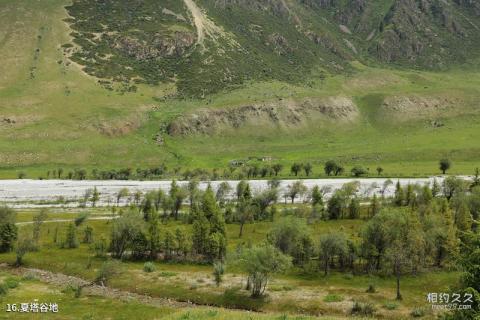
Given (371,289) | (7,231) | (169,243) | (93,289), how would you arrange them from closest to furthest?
1. (371,289)
2. (93,289)
3. (169,243)
4. (7,231)

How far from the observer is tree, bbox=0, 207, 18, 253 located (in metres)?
93.2

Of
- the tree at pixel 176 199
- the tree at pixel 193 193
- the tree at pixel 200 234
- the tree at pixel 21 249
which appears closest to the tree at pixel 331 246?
the tree at pixel 200 234

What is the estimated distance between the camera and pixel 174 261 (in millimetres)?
86375

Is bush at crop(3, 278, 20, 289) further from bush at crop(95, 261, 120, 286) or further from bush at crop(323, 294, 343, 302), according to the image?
bush at crop(323, 294, 343, 302)

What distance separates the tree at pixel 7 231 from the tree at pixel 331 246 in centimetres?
6662

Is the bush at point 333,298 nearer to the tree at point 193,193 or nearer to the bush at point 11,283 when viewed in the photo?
the bush at point 11,283

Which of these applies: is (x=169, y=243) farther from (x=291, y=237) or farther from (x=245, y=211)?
(x=245, y=211)

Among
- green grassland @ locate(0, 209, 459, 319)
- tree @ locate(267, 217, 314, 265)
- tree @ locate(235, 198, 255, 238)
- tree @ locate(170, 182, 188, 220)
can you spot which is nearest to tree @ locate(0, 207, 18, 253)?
green grassland @ locate(0, 209, 459, 319)

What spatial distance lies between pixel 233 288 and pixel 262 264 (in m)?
8.16

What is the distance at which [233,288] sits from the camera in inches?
2734

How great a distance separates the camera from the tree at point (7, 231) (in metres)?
93.2

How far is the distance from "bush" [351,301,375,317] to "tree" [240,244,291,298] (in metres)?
11.3

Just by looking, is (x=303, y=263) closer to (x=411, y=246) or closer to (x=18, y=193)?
(x=411, y=246)

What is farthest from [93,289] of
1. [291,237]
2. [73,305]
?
[291,237]
